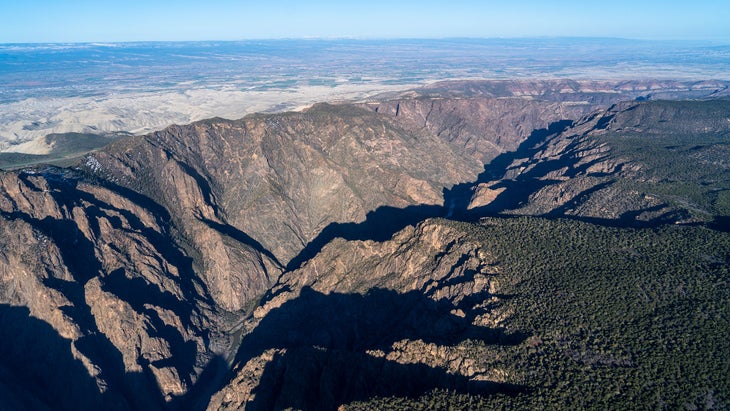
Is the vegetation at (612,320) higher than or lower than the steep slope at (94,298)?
higher

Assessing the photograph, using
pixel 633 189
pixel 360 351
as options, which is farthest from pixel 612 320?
pixel 633 189

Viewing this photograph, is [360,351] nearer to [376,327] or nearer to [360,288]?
[376,327]

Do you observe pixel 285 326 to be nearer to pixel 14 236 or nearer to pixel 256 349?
pixel 256 349

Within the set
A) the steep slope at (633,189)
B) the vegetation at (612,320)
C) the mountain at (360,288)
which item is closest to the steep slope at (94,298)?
the mountain at (360,288)

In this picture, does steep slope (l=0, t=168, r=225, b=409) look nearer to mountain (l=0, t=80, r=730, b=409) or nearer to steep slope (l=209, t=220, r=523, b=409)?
mountain (l=0, t=80, r=730, b=409)

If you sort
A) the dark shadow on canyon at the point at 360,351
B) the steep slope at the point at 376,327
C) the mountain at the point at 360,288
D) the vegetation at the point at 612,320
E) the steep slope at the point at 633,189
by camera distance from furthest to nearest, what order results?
the steep slope at the point at 633,189
the steep slope at the point at 376,327
the dark shadow on canyon at the point at 360,351
the mountain at the point at 360,288
the vegetation at the point at 612,320

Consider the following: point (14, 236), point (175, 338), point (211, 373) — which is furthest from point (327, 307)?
point (14, 236)

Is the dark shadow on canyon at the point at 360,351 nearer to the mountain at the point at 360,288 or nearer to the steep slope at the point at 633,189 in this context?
the mountain at the point at 360,288

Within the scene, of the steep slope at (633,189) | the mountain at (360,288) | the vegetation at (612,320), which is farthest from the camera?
the steep slope at (633,189)
